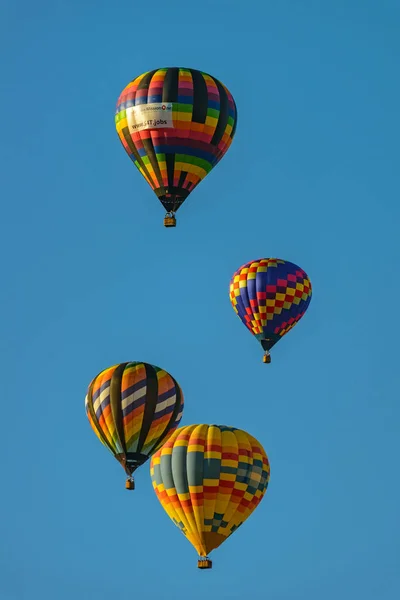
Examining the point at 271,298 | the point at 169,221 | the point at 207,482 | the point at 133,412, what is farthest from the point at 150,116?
the point at 207,482

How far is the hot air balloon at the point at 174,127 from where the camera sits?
50.9 meters

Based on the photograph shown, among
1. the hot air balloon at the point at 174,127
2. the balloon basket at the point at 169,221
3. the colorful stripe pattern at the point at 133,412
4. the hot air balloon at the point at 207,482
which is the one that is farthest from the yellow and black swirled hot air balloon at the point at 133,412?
the hot air balloon at the point at 174,127

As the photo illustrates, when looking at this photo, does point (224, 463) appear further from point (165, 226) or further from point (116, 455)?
point (165, 226)

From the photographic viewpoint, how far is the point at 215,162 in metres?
52.0

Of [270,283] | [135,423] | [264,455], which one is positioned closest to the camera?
[135,423]

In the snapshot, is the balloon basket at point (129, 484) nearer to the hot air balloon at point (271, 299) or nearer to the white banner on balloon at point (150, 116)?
the white banner on balloon at point (150, 116)

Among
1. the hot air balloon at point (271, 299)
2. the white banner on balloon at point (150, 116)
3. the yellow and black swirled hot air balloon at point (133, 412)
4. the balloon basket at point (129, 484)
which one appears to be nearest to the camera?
the balloon basket at point (129, 484)

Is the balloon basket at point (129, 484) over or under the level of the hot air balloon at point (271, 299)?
under

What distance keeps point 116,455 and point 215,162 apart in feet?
28.2

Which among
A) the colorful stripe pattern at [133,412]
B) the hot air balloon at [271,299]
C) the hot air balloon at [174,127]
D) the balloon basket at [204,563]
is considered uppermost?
the hot air balloon at [174,127]

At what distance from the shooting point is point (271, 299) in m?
58.7

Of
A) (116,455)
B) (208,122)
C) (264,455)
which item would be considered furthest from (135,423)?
(208,122)

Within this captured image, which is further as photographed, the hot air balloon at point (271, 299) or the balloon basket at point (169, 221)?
the hot air balloon at point (271, 299)

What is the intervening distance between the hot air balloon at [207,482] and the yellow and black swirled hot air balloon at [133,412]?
1.71 meters
